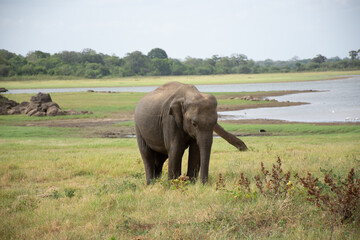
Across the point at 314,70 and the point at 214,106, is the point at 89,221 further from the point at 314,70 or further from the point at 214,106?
the point at 314,70

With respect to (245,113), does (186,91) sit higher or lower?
higher

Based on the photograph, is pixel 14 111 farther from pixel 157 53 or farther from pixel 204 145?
pixel 157 53

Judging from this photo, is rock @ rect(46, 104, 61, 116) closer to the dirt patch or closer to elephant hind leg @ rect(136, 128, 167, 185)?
the dirt patch

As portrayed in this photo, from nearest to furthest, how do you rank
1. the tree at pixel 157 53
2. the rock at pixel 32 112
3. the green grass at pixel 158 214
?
the green grass at pixel 158 214, the rock at pixel 32 112, the tree at pixel 157 53

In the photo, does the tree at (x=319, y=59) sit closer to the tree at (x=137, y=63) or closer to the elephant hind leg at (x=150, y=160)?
the tree at (x=137, y=63)

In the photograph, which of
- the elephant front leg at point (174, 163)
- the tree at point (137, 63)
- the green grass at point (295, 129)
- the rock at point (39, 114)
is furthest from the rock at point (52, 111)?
the tree at point (137, 63)

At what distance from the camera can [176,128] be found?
29.5ft

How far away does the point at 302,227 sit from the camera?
18.5ft

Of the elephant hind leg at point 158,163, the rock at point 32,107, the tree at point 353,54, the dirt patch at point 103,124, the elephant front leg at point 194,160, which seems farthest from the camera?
the tree at point 353,54

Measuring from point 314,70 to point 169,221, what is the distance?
14428 cm

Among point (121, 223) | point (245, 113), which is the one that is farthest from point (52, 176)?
point (245, 113)

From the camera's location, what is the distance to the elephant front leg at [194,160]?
9.35 metres

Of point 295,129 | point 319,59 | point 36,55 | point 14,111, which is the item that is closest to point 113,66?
point 36,55

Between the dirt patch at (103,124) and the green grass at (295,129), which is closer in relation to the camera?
the green grass at (295,129)
